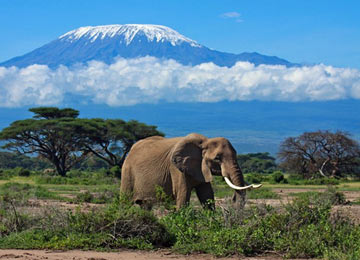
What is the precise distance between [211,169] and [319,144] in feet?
110

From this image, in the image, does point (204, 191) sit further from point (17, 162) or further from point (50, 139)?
point (17, 162)

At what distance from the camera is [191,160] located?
472 inches

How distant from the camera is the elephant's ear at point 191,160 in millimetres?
11953

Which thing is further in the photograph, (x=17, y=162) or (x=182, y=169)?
(x=17, y=162)

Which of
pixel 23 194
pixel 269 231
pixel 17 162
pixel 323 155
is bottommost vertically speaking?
pixel 17 162

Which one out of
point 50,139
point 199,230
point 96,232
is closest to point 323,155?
point 50,139

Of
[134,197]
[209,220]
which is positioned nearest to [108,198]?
[134,197]

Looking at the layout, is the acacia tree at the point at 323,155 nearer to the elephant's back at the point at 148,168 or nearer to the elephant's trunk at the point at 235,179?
the elephant's back at the point at 148,168

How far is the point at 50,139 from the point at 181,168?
3626 cm

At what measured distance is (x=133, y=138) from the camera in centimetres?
4778

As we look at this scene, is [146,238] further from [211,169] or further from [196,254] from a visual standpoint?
[211,169]

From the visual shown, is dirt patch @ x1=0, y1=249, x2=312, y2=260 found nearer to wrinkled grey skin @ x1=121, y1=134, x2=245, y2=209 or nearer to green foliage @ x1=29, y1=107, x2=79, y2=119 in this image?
wrinkled grey skin @ x1=121, y1=134, x2=245, y2=209

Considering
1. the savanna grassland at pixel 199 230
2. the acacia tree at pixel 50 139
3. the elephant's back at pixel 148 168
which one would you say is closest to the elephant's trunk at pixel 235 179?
the savanna grassland at pixel 199 230

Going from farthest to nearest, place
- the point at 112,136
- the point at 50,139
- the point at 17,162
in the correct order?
the point at 17,162
the point at 112,136
the point at 50,139
